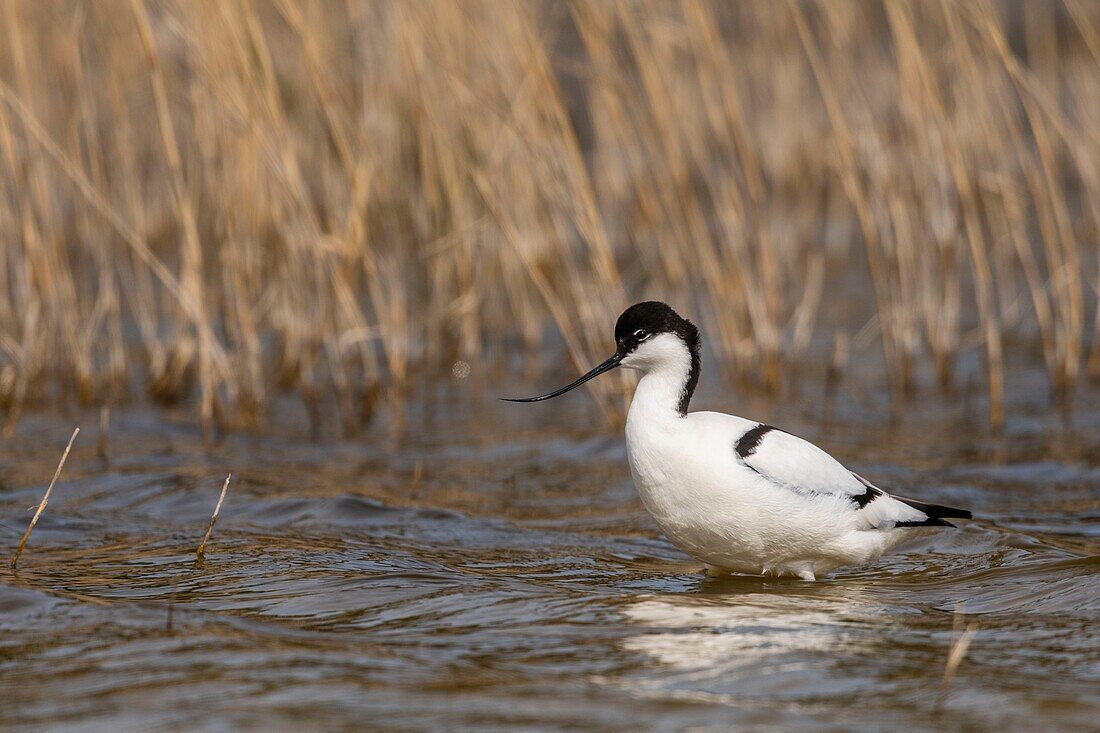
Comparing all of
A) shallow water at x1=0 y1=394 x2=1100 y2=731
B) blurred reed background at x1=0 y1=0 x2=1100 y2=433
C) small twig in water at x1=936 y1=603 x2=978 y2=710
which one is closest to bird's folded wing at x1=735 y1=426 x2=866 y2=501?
shallow water at x1=0 y1=394 x2=1100 y2=731

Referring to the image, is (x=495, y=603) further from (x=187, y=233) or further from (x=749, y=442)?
(x=187, y=233)

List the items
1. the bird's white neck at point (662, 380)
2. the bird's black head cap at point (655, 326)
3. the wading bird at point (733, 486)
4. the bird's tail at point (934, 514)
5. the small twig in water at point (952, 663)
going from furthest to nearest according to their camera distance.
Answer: the bird's black head cap at point (655, 326) → the bird's tail at point (934, 514) → the bird's white neck at point (662, 380) → the wading bird at point (733, 486) → the small twig in water at point (952, 663)

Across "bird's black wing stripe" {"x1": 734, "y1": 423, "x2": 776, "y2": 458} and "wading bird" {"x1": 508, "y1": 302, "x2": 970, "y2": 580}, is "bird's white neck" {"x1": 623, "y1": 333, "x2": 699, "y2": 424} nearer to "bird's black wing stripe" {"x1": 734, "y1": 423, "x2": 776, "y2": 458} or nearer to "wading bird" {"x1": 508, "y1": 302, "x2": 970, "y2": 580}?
"wading bird" {"x1": 508, "y1": 302, "x2": 970, "y2": 580}

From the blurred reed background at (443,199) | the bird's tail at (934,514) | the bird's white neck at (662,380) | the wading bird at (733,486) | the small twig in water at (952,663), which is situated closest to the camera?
the small twig in water at (952,663)

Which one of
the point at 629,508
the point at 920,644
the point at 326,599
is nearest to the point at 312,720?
the point at 326,599

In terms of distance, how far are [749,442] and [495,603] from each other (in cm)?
111

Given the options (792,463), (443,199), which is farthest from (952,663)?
(443,199)

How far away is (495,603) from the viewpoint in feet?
15.2

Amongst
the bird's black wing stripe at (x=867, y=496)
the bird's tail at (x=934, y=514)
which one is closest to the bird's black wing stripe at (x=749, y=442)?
the bird's black wing stripe at (x=867, y=496)

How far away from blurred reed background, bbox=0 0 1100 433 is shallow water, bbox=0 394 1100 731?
0.81m

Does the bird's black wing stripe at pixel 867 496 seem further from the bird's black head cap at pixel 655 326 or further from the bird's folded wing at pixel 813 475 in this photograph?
the bird's black head cap at pixel 655 326

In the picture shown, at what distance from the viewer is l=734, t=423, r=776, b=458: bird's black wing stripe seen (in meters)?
4.94

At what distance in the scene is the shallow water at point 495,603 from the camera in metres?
3.54

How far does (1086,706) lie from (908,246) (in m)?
5.04
